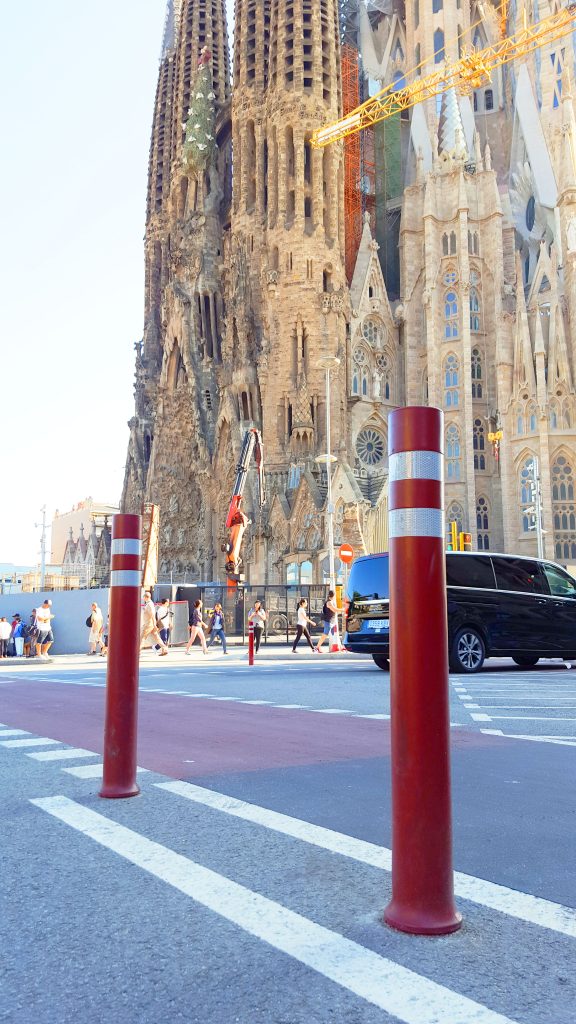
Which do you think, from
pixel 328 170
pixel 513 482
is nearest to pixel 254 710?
pixel 513 482

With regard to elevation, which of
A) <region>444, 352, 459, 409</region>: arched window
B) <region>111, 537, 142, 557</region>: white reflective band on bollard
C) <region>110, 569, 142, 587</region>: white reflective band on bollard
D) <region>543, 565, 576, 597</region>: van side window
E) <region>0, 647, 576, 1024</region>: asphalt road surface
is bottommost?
<region>0, 647, 576, 1024</region>: asphalt road surface

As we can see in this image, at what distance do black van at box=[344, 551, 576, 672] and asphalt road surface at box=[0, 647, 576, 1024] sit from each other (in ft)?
23.5

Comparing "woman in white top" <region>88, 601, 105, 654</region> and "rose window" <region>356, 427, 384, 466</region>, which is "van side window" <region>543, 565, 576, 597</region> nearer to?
"woman in white top" <region>88, 601, 105, 654</region>

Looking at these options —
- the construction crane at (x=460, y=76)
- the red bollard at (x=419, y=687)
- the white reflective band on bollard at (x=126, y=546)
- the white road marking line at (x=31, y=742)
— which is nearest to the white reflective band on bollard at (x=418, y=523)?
the red bollard at (x=419, y=687)

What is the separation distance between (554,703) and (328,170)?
152ft

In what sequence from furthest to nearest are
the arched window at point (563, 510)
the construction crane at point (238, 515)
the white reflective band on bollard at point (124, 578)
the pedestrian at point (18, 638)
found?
the arched window at point (563, 510), the construction crane at point (238, 515), the pedestrian at point (18, 638), the white reflective band on bollard at point (124, 578)

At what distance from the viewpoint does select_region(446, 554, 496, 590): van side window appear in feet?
46.1

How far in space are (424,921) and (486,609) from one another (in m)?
11.9

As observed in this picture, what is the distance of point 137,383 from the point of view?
6850 cm

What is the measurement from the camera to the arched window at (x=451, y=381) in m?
49.0

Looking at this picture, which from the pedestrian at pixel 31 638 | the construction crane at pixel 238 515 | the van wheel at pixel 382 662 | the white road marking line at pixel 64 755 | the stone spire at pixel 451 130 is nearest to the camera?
the white road marking line at pixel 64 755

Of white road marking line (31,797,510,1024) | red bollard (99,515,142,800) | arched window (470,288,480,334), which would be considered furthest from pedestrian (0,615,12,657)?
arched window (470,288,480,334)

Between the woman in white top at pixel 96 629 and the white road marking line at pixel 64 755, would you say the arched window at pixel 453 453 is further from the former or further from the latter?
the white road marking line at pixel 64 755

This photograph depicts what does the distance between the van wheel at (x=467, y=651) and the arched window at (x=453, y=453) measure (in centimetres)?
3455
